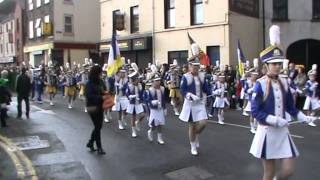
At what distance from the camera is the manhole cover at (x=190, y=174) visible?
8.62m

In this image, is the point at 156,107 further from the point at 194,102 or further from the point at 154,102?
the point at 194,102

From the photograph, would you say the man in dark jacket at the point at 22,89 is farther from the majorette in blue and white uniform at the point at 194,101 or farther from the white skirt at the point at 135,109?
the majorette in blue and white uniform at the point at 194,101

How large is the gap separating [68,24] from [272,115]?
39312 mm

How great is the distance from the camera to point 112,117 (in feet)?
58.4

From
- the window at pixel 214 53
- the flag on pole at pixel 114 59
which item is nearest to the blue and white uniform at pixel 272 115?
the flag on pole at pixel 114 59

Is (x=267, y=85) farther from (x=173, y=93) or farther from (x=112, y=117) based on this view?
(x=173, y=93)

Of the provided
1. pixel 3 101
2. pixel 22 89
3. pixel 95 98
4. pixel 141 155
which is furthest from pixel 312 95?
pixel 22 89

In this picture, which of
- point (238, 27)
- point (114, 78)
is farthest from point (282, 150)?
point (238, 27)

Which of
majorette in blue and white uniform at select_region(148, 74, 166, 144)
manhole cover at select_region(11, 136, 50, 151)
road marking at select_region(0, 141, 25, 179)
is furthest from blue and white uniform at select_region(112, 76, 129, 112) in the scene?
road marking at select_region(0, 141, 25, 179)

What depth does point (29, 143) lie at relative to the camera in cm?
1247

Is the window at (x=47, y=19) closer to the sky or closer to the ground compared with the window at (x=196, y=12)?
closer to the sky

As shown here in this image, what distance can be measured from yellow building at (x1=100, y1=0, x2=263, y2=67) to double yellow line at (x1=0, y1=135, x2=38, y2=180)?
569 inches

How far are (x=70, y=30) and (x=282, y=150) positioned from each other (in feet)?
129

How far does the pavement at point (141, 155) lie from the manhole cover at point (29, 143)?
138mm
